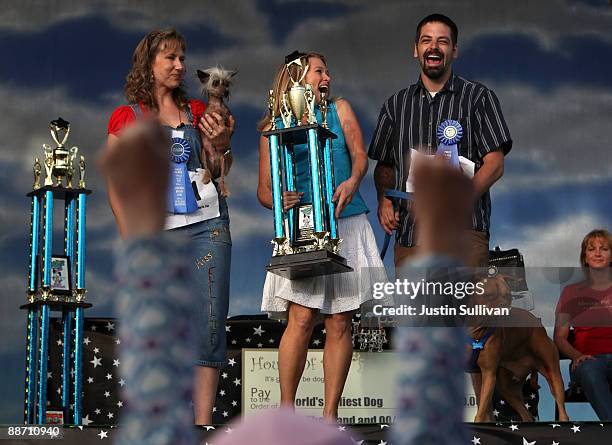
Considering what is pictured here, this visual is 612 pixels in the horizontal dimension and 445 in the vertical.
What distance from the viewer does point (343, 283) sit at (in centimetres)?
348

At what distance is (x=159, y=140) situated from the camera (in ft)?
1.30

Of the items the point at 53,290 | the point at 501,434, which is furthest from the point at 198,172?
the point at 53,290

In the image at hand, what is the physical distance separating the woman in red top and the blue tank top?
3.35 ft

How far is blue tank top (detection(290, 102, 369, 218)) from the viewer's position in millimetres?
3525

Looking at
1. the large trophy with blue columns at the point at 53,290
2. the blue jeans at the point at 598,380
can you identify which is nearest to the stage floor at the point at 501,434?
the blue jeans at the point at 598,380

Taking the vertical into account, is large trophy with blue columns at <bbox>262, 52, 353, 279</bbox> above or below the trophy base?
above

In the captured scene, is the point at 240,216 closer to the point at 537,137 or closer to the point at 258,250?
the point at 258,250

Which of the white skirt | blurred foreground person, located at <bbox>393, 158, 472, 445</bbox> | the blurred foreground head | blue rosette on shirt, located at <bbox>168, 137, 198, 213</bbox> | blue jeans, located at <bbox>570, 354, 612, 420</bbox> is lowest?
the blurred foreground head

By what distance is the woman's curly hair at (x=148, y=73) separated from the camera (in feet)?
10.9

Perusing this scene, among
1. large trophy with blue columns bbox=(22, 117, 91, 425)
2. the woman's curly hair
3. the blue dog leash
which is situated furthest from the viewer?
large trophy with blue columns bbox=(22, 117, 91, 425)

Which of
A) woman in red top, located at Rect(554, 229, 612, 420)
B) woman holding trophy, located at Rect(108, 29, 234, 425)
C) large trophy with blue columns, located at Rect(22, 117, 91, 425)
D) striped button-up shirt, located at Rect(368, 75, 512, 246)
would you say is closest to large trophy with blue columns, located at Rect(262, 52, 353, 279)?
woman holding trophy, located at Rect(108, 29, 234, 425)

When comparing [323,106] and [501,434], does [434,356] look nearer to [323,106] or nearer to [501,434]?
[501,434]

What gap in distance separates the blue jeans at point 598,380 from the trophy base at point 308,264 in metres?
1.22

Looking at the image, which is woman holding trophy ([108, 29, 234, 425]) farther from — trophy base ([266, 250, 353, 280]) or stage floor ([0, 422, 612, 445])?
stage floor ([0, 422, 612, 445])
